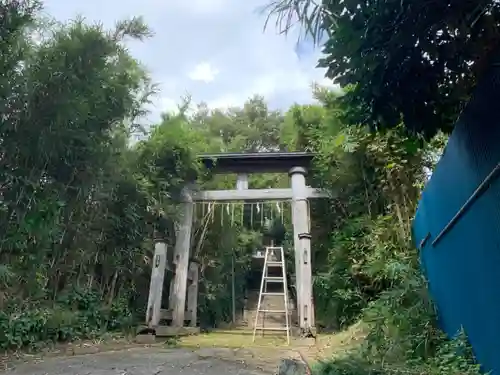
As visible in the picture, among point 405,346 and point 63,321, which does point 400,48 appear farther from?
point 63,321

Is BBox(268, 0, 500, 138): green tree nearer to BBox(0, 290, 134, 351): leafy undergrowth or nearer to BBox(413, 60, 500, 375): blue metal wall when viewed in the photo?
BBox(413, 60, 500, 375): blue metal wall

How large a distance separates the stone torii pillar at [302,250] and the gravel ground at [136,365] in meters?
1.64

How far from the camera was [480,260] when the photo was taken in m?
1.96

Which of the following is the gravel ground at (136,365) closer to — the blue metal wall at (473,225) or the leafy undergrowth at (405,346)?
the leafy undergrowth at (405,346)

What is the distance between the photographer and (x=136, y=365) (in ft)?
11.5

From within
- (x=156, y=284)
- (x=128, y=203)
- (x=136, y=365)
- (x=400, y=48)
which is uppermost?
(x=128, y=203)

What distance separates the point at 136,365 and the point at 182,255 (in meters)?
2.68

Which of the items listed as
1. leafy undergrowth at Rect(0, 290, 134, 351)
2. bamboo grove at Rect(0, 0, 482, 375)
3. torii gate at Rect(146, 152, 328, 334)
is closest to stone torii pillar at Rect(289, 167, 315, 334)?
torii gate at Rect(146, 152, 328, 334)

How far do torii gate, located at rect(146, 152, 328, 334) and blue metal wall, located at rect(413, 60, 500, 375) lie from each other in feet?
8.40

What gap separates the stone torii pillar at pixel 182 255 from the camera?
233 inches

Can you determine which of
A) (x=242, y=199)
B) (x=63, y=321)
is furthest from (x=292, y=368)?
(x=242, y=199)

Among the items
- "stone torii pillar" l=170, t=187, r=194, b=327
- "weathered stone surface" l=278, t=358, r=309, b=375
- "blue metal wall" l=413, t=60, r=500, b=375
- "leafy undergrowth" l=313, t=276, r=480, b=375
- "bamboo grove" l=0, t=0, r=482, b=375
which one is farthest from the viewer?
"stone torii pillar" l=170, t=187, r=194, b=327

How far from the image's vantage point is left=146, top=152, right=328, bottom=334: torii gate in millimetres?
5539

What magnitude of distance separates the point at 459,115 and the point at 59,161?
10.5 ft
